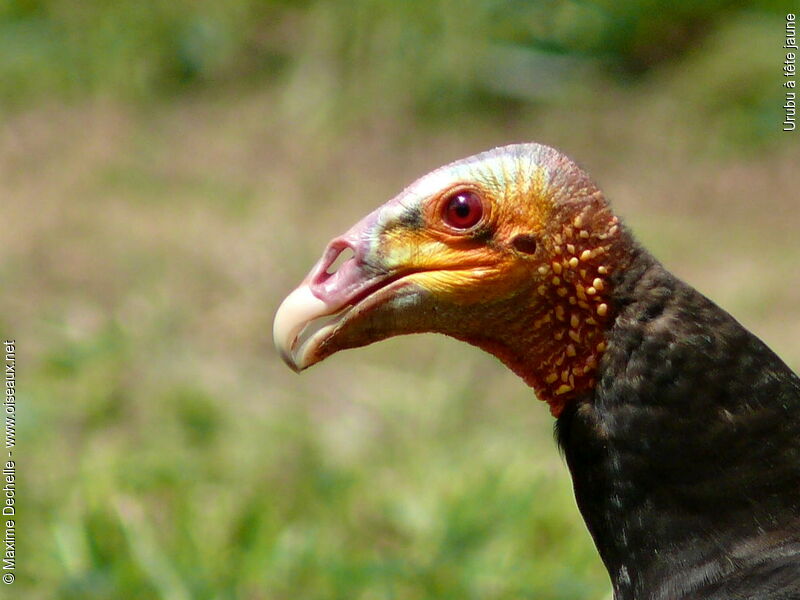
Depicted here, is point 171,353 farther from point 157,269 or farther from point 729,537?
point 729,537

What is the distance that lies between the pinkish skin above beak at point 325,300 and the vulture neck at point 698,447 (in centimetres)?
50

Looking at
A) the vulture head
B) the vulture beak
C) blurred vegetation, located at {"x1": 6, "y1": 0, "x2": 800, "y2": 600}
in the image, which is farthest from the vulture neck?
blurred vegetation, located at {"x1": 6, "y1": 0, "x2": 800, "y2": 600}

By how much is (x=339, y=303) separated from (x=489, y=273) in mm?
289

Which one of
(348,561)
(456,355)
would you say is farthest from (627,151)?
(348,561)

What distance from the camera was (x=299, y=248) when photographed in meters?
6.49

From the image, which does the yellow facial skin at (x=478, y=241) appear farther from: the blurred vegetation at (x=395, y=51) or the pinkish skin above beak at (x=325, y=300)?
the blurred vegetation at (x=395, y=51)

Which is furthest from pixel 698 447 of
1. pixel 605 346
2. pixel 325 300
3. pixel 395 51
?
pixel 395 51

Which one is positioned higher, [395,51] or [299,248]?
[395,51]

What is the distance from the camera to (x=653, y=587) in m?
2.44

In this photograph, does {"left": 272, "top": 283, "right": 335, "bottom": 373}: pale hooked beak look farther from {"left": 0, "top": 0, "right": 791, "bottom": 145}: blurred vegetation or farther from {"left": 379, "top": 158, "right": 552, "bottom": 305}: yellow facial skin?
{"left": 0, "top": 0, "right": 791, "bottom": 145}: blurred vegetation

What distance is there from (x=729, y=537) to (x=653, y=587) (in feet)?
0.54

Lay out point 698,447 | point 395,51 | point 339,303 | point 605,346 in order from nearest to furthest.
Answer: point 698,447, point 605,346, point 339,303, point 395,51

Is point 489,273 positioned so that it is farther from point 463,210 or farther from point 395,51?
point 395,51

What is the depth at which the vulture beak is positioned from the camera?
2.62 m
